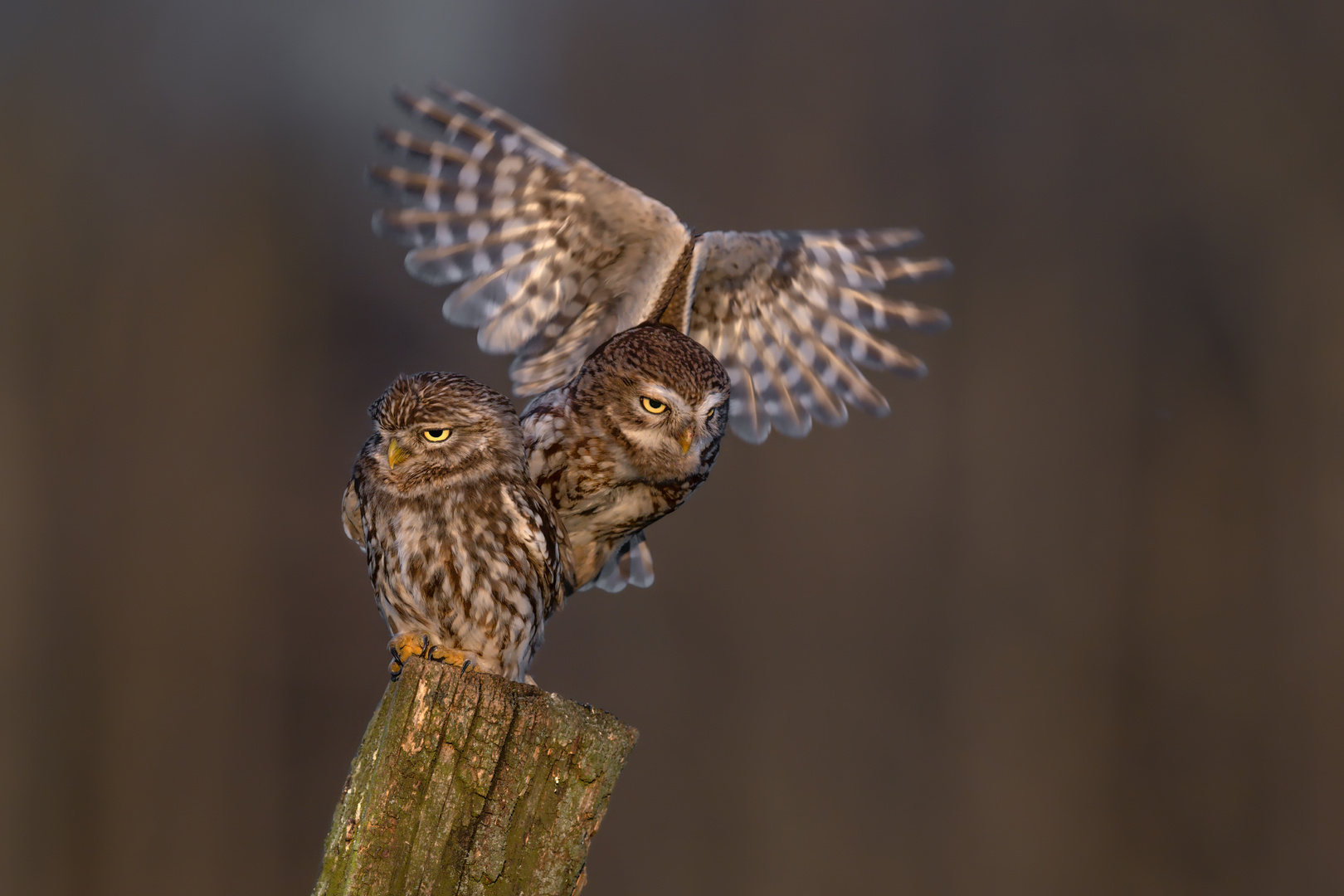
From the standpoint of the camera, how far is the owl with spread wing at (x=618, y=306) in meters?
2.50

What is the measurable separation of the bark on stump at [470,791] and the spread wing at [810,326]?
1662mm

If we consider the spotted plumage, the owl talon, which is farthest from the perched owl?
the owl talon


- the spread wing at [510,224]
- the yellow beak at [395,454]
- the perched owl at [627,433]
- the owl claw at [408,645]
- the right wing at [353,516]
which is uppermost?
the spread wing at [510,224]

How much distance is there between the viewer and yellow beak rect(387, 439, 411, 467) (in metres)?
2.15

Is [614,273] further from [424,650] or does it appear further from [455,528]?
[424,650]

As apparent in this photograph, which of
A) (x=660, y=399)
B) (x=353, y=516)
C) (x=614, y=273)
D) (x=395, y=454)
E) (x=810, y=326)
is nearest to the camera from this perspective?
(x=395, y=454)

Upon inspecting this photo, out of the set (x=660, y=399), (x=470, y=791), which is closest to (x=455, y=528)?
(x=660, y=399)

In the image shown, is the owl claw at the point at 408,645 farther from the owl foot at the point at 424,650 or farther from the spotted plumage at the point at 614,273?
the spotted plumage at the point at 614,273

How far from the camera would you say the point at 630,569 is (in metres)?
3.21

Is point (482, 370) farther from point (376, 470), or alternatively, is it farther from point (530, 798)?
point (530, 798)

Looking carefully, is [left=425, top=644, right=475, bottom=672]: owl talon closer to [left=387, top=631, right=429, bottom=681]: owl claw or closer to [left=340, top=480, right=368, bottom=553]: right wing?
[left=387, top=631, right=429, bottom=681]: owl claw

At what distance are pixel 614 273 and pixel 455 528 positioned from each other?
3.05 feet

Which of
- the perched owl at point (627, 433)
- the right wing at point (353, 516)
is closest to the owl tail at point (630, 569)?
the perched owl at point (627, 433)

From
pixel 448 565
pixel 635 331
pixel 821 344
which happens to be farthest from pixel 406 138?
pixel 821 344
